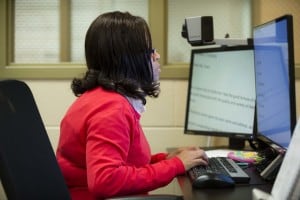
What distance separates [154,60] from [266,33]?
396 millimetres

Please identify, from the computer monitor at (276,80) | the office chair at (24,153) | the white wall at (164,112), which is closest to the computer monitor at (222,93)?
the white wall at (164,112)

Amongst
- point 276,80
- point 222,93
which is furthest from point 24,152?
point 222,93

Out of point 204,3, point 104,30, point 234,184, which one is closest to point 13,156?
point 104,30

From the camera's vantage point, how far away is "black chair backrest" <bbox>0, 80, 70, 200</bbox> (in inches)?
39.3

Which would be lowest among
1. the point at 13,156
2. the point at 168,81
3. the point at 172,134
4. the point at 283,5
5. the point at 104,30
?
the point at 172,134

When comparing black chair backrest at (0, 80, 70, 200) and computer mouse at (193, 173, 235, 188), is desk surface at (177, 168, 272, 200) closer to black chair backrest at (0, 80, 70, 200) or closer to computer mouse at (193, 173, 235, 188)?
computer mouse at (193, 173, 235, 188)

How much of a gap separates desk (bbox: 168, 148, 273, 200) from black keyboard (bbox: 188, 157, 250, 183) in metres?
0.02

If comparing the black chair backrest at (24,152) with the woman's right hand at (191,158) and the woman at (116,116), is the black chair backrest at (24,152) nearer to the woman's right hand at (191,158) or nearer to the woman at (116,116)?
the woman at (116,116)

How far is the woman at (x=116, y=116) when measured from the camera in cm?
119

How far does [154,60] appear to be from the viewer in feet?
4.70

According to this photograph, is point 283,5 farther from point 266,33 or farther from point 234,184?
point 234,184

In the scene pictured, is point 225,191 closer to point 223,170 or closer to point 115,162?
point 223,170

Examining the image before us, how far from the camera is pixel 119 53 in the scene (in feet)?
4.35

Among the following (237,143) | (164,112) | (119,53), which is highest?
(119,53)
